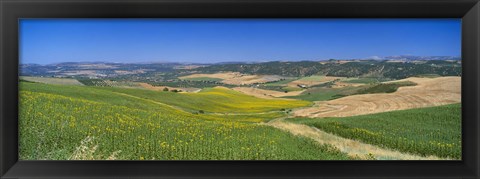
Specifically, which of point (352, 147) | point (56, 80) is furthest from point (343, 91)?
point (56, 80)

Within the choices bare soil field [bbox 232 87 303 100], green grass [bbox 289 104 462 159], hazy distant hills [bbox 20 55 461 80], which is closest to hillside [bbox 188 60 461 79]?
hazy distant hills [bbox 20 55 461 80]

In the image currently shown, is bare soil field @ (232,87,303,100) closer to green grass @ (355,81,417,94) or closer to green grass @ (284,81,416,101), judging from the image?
green grass @ (284,81,416,101)

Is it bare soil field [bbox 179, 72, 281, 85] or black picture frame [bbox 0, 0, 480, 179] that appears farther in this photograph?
bare soil field [bbox 179, 72, 281, 85]

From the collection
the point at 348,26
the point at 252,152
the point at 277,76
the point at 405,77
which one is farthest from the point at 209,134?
the point at 405,77

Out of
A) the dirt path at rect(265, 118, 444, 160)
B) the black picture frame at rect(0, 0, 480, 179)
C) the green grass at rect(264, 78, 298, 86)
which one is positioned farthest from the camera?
the green grass at rect(264, 78, 298, 86)

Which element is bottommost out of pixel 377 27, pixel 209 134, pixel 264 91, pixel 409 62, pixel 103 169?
pixel 103 169

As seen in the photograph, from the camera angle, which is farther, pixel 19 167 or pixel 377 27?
pixel 377 27

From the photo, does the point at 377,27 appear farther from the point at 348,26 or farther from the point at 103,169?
the point at 103,169

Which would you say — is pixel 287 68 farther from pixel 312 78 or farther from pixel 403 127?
pixel 403 127
